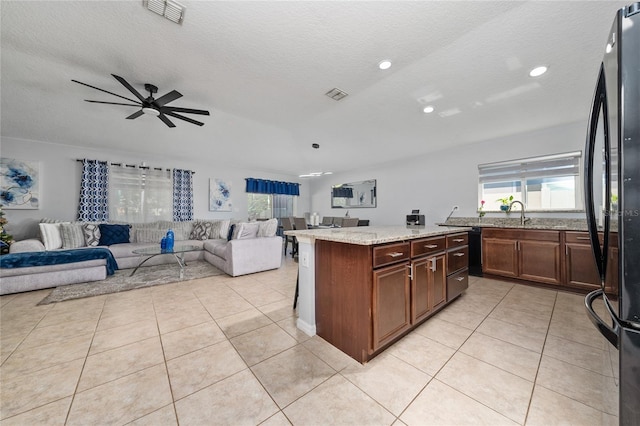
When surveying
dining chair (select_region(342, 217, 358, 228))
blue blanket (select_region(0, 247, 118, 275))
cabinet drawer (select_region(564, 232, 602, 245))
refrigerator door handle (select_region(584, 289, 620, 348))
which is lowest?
blue blanket (select_region(0, 247, 118, 275))

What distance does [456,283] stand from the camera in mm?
2461

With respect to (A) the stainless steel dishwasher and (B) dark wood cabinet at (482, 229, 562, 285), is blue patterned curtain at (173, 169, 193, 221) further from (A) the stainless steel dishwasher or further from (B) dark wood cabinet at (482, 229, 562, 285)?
(B) dark wood cabinet at (482, 229, 562, 285)

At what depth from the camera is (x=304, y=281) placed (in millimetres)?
2020

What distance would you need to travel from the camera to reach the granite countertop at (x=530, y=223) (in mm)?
3036

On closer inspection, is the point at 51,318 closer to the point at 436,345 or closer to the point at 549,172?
the point at 436,345

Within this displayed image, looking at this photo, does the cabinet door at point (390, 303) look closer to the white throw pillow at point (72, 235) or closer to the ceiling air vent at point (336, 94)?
the ceiling air vent at point (336, 94)

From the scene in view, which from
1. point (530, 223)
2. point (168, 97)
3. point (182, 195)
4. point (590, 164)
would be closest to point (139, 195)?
point (182, 195)

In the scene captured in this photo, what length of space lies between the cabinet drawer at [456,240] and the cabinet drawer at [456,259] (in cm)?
5

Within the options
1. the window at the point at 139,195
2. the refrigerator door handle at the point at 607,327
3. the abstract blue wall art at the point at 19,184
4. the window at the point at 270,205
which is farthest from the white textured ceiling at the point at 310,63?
the window at the point at 270,205

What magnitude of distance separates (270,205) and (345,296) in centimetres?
620

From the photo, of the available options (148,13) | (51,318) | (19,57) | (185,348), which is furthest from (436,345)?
(19,57)

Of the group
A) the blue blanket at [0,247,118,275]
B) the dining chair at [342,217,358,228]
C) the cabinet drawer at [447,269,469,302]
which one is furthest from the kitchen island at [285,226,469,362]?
the blue blanket at [0,247,118,275]

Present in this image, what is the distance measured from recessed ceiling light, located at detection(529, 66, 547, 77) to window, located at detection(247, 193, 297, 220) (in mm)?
6345

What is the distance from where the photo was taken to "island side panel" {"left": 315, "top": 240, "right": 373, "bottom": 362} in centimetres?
154
